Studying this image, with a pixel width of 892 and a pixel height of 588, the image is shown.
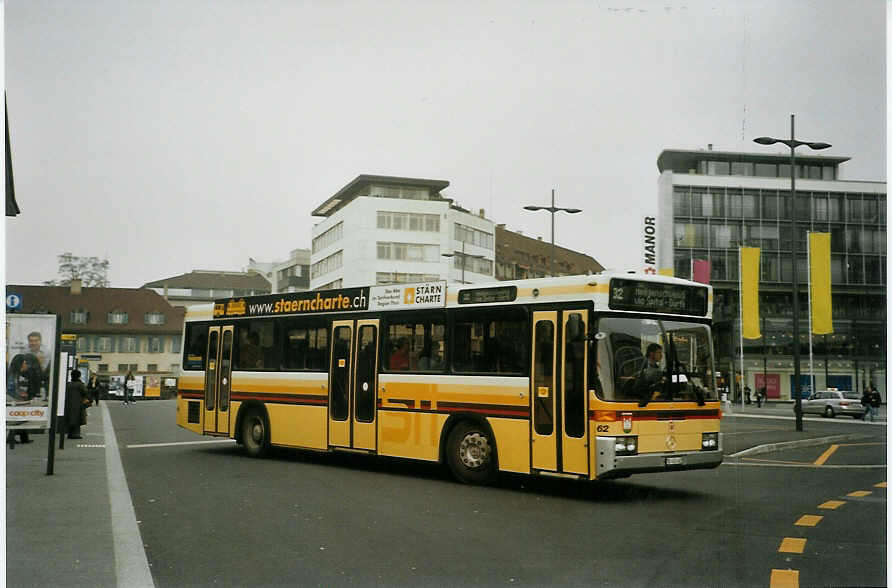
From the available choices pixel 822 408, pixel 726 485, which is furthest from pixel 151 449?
pixel 822 408

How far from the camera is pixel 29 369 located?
12219 millimetres

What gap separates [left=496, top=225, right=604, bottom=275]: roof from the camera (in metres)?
12.8

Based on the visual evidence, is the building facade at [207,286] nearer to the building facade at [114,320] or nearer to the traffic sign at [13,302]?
the building facade at [114,320]

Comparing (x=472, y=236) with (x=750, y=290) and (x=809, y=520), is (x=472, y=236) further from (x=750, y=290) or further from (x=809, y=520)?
(x=809, y=520)

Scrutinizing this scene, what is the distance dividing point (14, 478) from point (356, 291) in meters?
5.22

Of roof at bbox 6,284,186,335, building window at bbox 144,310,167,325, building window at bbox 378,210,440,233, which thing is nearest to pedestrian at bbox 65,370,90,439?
roof at bbox 6,284,186,335

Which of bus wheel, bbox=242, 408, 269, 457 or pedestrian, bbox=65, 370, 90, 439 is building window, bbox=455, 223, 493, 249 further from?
pedestrian, bbox=65, 370, 90, 439

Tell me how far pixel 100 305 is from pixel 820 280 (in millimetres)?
10735

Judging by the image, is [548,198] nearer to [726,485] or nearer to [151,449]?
[726,485]

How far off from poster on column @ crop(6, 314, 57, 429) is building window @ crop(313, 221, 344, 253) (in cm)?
410

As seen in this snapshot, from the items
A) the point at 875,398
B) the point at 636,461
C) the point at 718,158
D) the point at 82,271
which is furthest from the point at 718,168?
the point at 82,271

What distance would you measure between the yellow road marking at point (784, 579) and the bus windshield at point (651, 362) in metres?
3.74

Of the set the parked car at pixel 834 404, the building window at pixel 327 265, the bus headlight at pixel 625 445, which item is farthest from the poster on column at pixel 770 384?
the bus headlight at pixel 625 445

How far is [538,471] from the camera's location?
11344mm
